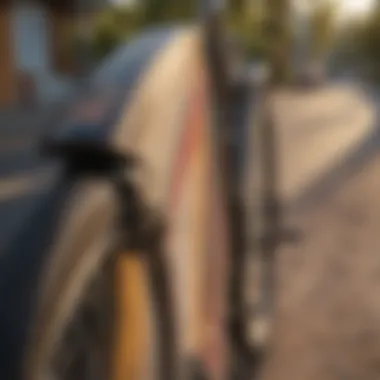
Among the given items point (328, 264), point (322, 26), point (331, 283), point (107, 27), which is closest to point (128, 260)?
point (107, 27)

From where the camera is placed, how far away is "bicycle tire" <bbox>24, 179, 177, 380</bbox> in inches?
48.2

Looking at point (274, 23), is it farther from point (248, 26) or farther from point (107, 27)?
point (107, 27)

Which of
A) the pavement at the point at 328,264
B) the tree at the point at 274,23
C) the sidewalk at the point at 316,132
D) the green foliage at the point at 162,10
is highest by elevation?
the green foliage at the point at 162,10

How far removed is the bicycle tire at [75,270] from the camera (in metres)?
1.22

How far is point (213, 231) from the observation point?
2.64 meters

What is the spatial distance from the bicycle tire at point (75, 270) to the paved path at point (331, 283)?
261cm

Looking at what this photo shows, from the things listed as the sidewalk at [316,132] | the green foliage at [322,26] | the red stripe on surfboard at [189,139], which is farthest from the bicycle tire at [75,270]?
the green foliage at [322,26]

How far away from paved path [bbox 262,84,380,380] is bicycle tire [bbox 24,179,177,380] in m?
2.61

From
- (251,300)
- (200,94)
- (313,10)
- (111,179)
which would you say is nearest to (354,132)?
(313,10)

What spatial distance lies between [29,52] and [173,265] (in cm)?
61

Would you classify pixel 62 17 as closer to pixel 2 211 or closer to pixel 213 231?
pixel 213 231

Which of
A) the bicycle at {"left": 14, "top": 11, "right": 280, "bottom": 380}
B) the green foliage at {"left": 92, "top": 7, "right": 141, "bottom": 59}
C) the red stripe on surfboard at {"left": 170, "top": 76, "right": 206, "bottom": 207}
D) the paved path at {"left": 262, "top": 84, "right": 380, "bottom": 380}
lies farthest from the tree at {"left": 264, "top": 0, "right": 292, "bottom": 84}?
the bicycle at {"left": 14, "top": 11, "right": 280, "bottom": 380}

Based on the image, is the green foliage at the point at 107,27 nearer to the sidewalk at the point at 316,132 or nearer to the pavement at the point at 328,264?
the pavement at the point at 328,264

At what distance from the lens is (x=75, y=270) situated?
135cm
